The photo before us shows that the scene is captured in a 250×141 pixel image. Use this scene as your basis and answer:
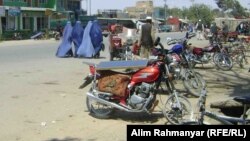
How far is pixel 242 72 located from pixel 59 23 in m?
45.0

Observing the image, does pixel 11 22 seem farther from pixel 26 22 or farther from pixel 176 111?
pixel 176 111

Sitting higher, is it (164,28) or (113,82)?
(113,82)

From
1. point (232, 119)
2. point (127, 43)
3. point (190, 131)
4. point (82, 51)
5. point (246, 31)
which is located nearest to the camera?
point (190, 131)

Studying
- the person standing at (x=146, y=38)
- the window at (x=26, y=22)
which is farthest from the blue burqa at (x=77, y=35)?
the window at (x=26, y=22)

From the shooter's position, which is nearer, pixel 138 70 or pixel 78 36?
pixel 138 70

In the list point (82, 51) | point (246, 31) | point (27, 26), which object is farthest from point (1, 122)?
point (27, 26)

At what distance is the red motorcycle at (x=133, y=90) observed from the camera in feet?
26.9

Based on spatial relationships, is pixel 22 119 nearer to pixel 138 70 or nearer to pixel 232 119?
pixel 138 70

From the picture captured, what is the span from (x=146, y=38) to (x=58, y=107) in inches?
248

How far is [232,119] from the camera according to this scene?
596 centimetres

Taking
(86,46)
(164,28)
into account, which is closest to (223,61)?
(86,46)

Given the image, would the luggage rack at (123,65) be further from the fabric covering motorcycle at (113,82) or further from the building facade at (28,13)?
the building facade at (28,13)

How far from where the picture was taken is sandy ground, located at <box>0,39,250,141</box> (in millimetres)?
7527

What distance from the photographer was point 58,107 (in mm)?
9633
